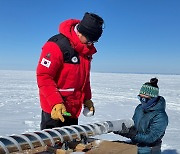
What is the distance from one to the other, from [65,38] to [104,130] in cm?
75

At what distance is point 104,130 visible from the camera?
2008 mm

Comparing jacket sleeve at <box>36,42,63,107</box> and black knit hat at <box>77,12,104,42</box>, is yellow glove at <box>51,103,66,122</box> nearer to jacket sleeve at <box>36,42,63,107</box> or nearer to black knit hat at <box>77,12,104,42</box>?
jacket sleeve at <box>36,42,63,107</box>

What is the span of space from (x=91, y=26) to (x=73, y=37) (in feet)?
0.55

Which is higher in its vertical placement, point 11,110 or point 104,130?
point 104,130

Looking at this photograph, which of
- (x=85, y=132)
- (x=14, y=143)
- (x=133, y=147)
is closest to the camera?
Result: (x=14, y=143)

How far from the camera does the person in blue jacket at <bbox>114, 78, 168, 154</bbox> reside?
280 centimetres


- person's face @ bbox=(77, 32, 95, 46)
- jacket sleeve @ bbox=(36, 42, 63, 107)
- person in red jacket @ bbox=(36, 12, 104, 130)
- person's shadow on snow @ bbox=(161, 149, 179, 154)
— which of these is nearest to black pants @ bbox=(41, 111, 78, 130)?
person in red jacket @ bbox=(36, 12, 104, 130)

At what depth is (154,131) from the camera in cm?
284

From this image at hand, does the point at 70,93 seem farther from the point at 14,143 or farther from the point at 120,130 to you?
the point at 14,143

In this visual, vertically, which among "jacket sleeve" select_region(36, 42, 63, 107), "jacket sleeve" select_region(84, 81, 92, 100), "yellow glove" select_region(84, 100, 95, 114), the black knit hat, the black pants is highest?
the black knit hat

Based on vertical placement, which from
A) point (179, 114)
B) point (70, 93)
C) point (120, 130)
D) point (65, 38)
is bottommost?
point (179, 114)

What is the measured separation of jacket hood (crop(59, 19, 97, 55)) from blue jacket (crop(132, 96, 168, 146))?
3.38 ft

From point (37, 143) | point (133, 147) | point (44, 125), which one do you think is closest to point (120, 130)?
point (44, 125)

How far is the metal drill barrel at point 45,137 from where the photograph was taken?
4.37 ft
